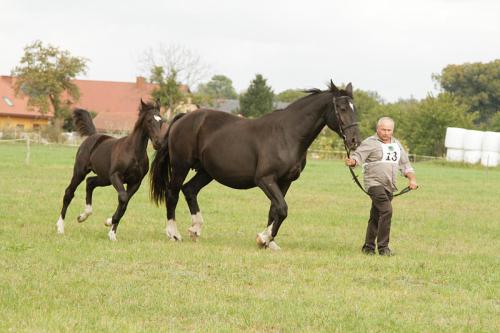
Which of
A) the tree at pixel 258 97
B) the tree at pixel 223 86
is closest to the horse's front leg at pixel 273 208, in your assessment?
the tree at pixel 258 97

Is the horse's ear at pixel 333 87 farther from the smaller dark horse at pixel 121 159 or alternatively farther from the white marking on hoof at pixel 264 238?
the smaller dark horse at pixel 121 159

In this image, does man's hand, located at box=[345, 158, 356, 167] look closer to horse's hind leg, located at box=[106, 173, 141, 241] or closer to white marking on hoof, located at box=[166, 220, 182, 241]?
white marking on hoof, located at box=[166, 220, 182, 241]

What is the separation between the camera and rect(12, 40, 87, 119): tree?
77.7 meters

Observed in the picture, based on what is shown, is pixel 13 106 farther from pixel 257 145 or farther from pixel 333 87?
pixel 333 87

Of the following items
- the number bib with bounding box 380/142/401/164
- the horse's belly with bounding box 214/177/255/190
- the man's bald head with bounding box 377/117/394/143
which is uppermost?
the man's bald head with bounding box 377/117/394/143

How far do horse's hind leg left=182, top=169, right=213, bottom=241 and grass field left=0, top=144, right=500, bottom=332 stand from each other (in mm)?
221

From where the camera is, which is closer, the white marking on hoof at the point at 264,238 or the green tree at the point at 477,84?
the white marking on hoof at the point at 264,238

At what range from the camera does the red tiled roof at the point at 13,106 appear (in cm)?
8481

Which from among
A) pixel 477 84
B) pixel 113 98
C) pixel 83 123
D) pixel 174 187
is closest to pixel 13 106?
pixel 113 98

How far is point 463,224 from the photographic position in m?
15.4

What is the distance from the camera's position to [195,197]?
1170 centimetres

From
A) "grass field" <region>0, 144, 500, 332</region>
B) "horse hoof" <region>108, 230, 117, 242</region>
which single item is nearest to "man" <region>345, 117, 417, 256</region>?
"grass field" <region>0, 144, 500, 332</region>

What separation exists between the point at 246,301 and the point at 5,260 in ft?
10.5

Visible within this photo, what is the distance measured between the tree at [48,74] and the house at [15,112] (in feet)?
16.1
